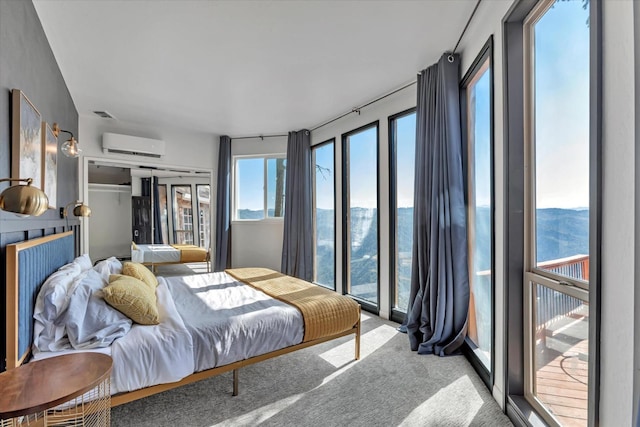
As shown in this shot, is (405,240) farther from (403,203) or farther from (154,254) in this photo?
(154,254)

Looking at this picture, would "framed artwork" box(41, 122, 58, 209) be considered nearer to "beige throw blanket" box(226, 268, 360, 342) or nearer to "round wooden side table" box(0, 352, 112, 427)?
"round wooden side table" box(0, 352, 112, 427)

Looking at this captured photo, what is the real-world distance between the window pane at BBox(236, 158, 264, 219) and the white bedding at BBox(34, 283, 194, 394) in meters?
3.45

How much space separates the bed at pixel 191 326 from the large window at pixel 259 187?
240 cm

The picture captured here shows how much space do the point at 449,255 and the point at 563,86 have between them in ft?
4.64

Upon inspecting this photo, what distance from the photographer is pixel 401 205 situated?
132 inches

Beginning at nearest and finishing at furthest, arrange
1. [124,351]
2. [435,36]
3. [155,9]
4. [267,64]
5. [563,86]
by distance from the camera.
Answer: [563,86], [124,351], [155,9], [435,36], [267,64]

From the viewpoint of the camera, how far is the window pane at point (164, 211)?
15.1 feet

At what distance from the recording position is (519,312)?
1.77 metres

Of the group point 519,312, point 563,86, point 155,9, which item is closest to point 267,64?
point 155,9

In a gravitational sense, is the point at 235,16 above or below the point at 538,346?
above

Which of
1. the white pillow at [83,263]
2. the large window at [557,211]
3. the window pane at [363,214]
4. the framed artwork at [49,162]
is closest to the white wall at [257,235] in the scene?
the window pane at [363,214]

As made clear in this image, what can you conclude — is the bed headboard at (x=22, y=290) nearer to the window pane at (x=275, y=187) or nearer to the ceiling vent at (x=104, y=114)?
the ceiling vent at (x=104, y=114)

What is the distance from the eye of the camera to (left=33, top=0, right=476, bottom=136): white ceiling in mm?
1960

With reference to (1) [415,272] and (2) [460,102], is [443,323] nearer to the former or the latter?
(1) [415,272]
